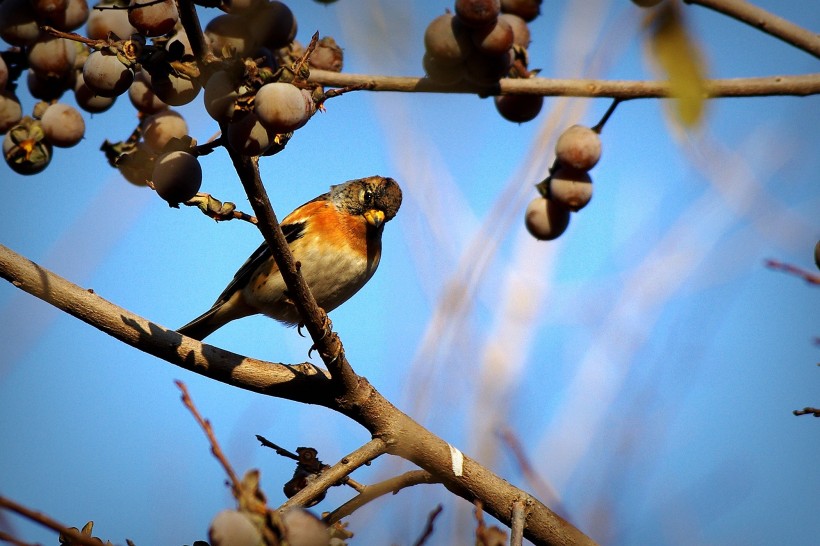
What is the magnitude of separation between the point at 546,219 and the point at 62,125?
2.28m

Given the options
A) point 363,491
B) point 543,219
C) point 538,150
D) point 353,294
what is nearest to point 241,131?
point 363,491

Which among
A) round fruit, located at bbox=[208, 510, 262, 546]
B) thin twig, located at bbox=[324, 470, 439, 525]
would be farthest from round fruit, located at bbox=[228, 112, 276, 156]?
thin twig, located at bbox=[324, 470, 439, 525]

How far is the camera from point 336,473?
288 centimetres

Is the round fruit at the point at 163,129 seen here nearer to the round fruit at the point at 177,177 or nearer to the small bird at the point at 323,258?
the round fruit at the point at 177,177

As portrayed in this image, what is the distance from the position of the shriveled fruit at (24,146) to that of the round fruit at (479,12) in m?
2.03

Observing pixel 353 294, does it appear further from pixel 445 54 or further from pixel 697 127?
pixel 697 127

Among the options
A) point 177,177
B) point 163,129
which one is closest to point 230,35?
point 177,177

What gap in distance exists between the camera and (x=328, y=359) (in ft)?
10.3

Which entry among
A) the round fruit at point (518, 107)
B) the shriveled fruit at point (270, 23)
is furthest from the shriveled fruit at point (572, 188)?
the shriveled fruit at point (270, 23)

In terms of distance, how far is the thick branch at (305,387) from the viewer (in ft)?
9.74

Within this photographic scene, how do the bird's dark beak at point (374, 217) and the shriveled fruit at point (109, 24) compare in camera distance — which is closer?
the shriveled fruit at point (109, 24)

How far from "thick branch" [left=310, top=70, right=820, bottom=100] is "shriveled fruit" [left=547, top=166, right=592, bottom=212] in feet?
1.80

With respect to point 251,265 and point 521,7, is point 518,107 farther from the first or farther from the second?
point 251,265

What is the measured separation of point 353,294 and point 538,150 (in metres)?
1.94
